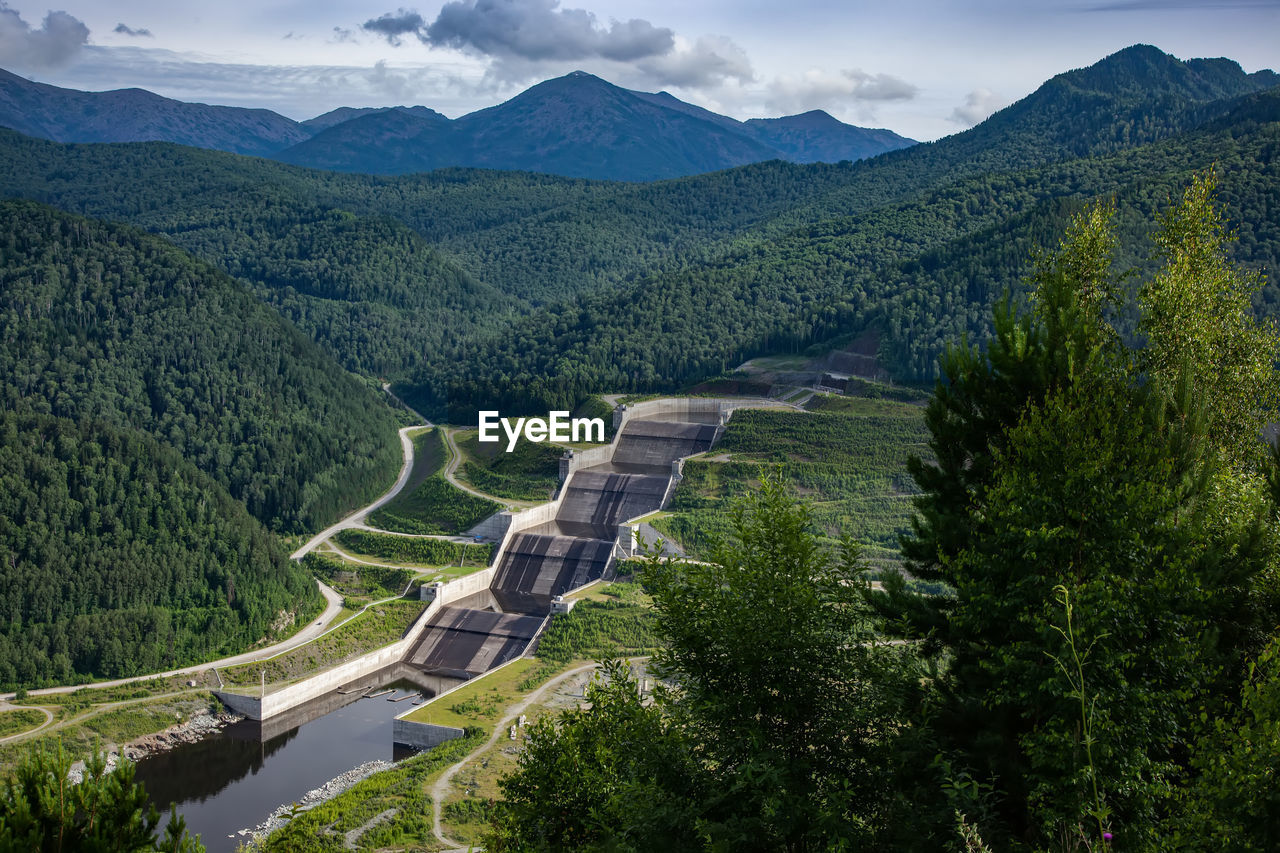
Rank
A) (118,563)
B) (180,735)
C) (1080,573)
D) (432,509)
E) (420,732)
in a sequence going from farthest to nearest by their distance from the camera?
1. (432,509)
2. (118,563)
3. (180,735)
4. (420,732)
5. (1080,573)

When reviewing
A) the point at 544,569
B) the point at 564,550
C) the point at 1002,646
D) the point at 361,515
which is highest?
the point at 1002,646

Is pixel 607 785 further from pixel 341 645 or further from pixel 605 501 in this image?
pixel 605 501

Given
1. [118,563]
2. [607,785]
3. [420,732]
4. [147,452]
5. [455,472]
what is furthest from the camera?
[455,472]

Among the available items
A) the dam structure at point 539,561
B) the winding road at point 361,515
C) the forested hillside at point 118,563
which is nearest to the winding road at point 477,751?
the dam structure at point 539,561

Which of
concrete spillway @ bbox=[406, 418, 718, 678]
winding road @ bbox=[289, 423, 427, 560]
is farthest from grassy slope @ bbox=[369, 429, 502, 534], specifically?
concrete spillway @ bbox=[406, 418, 718, 678]

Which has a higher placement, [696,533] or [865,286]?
[865,286]

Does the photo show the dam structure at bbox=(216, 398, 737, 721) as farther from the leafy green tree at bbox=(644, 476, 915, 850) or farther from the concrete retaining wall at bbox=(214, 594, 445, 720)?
the leafy green tree at bbox=(644, 476, 915, 850)

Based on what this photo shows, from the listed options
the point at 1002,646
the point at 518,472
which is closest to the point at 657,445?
the point at 518,472
